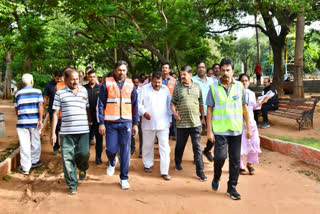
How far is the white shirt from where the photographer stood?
513cm

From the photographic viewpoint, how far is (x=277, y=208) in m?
3.81

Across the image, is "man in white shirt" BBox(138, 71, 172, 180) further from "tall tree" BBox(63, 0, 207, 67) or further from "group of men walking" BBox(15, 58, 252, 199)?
"tall tree" BBox(63, 0, 207, 67)

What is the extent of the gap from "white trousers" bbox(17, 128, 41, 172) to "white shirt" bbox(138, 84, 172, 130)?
219 centimetres

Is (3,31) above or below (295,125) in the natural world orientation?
above

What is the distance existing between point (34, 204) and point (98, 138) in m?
1.90

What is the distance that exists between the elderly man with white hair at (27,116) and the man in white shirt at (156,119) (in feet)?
6.65

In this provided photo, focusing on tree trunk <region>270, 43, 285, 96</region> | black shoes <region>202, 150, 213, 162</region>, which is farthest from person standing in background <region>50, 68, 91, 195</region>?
tree trunk <region>270, 43, 285, 96</region>

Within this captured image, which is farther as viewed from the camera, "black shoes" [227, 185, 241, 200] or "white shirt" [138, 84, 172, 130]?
"white shirt" [138, 84, 172, 130]

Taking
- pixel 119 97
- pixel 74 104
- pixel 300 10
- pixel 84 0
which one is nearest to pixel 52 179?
pixel 74 104

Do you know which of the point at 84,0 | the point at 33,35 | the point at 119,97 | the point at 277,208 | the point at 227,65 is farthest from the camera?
the point at 33,35

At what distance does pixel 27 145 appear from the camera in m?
5.39

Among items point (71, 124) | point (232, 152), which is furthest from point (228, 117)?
point (71, 124)

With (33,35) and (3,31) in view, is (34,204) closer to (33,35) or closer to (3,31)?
(33,35)

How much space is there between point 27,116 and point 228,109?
3.75m
